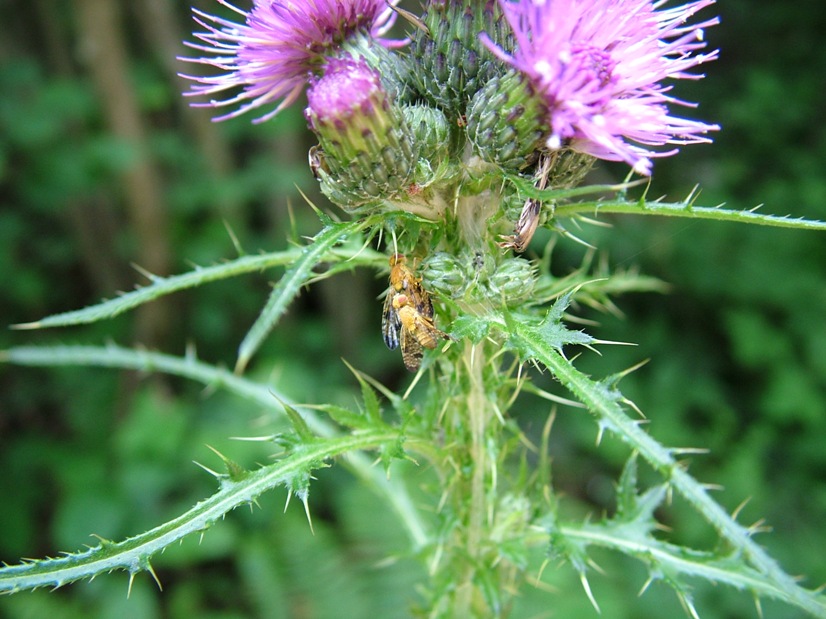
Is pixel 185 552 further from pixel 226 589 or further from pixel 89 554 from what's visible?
pixel 89 554

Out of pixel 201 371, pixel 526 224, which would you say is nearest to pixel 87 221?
pixel 201 371

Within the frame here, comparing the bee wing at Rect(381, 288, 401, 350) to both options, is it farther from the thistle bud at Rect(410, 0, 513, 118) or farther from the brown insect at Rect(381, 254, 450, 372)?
the thistle bud at Rect(410, 0, 513, 118)

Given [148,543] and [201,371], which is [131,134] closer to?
[201,371]

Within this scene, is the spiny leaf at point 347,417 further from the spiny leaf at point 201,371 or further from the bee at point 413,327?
A: the spiny leaf at point 201,371

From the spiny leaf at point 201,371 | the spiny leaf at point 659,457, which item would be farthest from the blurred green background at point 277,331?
the spiny leaf at point 659,457

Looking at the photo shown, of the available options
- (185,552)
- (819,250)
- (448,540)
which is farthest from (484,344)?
(819,250)
